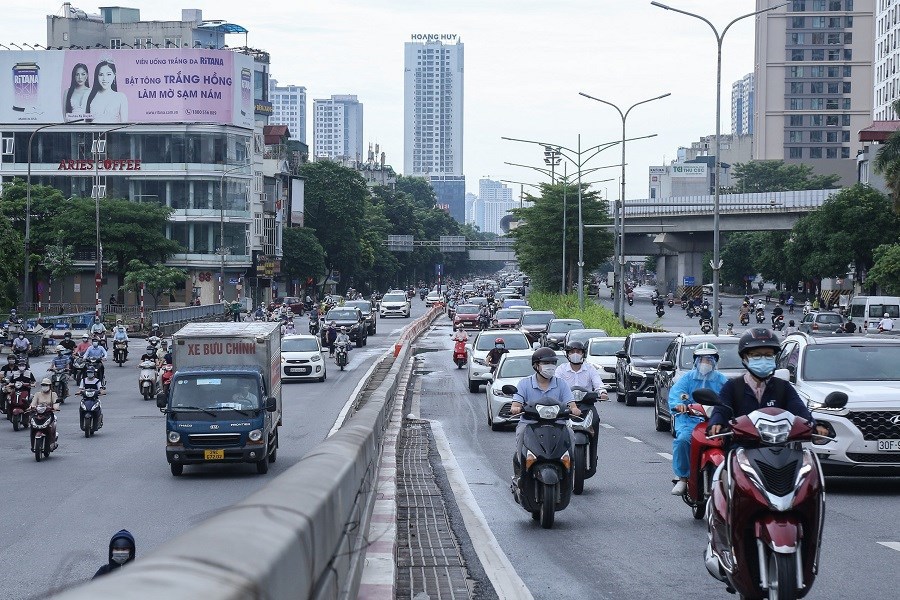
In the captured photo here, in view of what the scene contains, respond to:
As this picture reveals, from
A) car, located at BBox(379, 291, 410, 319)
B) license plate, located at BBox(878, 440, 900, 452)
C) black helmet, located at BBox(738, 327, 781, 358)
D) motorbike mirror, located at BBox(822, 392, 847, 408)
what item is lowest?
car, located at BBox(379, 291, 410, 319)

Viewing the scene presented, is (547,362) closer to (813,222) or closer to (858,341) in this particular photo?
(858,341)

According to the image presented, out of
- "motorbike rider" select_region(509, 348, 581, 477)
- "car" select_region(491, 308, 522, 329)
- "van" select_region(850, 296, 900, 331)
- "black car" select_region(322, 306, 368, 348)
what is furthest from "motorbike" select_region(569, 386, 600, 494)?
"black car" select_region(322, 306, 368, 348)

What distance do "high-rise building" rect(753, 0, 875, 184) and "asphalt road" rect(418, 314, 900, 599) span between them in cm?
16016

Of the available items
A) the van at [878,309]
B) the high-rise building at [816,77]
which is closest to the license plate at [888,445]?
the van at [878,309]

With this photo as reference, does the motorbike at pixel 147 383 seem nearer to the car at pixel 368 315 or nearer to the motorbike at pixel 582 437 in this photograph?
the motorbike at pixel 582 437

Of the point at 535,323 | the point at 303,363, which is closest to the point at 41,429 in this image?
the point at 303,363

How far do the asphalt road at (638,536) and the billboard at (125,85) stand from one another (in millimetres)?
81520

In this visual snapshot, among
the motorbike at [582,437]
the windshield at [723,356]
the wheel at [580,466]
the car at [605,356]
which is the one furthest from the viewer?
the car at [605,356]

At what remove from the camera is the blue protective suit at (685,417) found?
12.5 m

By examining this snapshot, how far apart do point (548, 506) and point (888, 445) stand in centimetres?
431

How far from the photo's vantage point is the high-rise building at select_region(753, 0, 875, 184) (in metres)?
171

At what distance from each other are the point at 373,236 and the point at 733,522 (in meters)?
141

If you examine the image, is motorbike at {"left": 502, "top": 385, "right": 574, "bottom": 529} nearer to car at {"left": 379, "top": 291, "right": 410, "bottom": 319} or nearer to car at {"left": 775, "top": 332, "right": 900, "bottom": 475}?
car at {"left": 775, "top": 332, "right": 900, "bottom": 475}

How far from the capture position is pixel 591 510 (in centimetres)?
1356
